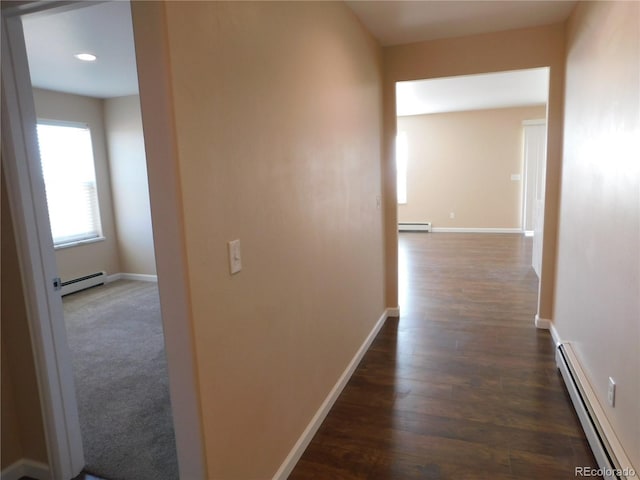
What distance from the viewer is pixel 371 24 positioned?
3.01 m

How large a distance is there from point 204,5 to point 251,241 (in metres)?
0.80

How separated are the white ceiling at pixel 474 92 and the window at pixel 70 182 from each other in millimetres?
3992

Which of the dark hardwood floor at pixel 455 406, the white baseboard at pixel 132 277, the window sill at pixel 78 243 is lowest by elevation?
the dark hardwood floor at pixel 455 406

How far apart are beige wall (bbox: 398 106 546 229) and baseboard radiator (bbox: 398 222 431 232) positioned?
0.38ft

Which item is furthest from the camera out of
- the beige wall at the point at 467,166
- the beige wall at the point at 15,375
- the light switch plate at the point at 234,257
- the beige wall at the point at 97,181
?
the beige wall at the point at 467,166

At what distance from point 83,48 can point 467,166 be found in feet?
24.4

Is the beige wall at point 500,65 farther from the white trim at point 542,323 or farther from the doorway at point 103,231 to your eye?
the doorway at point 103,231

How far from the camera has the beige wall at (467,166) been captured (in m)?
8.46

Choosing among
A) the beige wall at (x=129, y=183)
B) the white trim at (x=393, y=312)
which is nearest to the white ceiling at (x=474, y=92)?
the white trim at (x=393, y=312)

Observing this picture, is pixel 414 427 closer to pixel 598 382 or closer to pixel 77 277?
pixel 598 382

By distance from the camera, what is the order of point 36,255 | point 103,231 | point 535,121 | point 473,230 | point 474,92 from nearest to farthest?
point 36,255
point 103,231
point 474,92
point 535,121
point 473,230

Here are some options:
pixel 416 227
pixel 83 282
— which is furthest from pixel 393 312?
pixel 416 227

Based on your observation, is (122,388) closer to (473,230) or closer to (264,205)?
(264,205)

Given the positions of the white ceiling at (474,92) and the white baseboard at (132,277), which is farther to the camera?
the white baseboard at (132,277)
